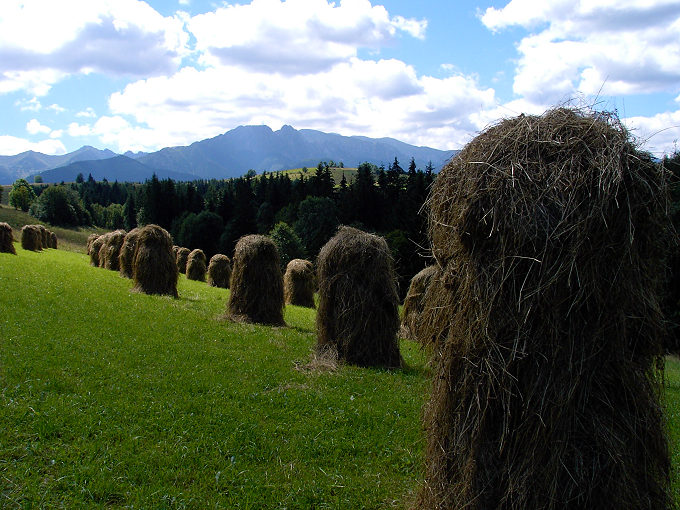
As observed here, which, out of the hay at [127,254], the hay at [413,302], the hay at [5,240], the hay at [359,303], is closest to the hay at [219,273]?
the hay at [127,254]

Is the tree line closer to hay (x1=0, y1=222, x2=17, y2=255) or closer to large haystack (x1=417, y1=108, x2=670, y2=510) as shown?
hay (x1=0, y1=222, x2=17, y2=255)

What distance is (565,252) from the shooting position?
3979mm

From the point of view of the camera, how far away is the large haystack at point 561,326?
157 inches

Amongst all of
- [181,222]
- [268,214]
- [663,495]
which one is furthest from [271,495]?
[181,222]

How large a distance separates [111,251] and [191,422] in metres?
25.1

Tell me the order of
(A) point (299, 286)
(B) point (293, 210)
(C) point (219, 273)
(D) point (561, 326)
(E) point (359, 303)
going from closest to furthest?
(D) point (561, 326)
(E) point (359, 303)
(A) point (299, 286)
(C) point (219, 273)
(B) point (293, 210)

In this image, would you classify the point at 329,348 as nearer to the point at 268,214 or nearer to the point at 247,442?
the point at 247,442

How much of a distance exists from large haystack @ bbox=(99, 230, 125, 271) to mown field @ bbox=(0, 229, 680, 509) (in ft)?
55.3

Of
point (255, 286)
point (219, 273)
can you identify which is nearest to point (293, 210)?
point (219, 273)

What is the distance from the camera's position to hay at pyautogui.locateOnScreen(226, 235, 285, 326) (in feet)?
54.0

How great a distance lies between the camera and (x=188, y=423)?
7.08 metres

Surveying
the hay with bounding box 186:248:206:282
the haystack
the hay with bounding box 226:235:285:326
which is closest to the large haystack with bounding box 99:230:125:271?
Answer: the hay with bounding box 186:248:206:282

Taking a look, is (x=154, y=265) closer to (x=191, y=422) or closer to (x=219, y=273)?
(x=219, y=273)

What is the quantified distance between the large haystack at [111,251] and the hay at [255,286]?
15.7m
